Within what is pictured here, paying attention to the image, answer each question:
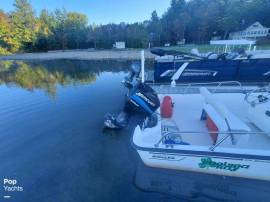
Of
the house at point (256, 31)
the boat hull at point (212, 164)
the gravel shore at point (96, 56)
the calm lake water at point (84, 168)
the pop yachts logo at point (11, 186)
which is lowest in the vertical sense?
the pop yachts logo at point (11, 186)

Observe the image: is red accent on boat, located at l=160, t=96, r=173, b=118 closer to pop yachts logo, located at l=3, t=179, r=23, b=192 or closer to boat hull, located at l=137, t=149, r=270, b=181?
boat hull, located at l=137, t=149, r=270, b=181

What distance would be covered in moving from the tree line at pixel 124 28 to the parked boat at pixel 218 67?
3377 cm

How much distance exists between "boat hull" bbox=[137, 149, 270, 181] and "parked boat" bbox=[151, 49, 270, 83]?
394 cm

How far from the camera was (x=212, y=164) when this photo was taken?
2789 millimetres

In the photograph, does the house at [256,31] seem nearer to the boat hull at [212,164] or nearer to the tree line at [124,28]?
the tree line at [124,28]

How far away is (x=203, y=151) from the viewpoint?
268 cm

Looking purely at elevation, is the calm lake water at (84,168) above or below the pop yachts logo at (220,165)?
below

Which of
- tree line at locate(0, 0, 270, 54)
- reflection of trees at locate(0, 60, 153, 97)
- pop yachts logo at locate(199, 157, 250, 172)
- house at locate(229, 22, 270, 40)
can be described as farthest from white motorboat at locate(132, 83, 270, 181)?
tree line at locate(0, 0, 270, 54)

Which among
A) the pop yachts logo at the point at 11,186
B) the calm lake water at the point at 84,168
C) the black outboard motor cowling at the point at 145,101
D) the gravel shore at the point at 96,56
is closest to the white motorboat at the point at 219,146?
the calm lake water at the point at 84,168

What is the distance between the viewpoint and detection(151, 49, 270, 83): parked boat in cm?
649

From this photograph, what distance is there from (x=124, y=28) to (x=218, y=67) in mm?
39622

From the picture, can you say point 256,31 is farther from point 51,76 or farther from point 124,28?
point 51,76

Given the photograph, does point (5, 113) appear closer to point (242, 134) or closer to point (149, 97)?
point (149, 97)

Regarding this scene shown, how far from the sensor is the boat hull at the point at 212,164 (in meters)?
2.64
